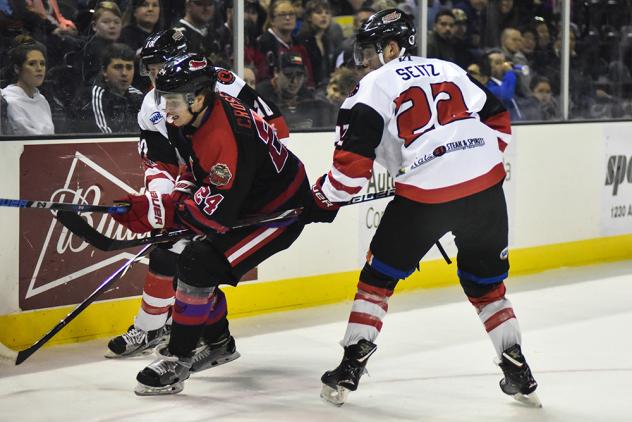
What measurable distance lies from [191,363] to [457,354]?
109 centimetres

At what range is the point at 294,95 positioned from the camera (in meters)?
5.39

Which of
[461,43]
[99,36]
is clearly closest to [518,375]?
[99,36]

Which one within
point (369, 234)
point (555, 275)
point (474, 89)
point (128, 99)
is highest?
→ point (474, 89)

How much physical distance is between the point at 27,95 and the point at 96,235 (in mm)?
1186

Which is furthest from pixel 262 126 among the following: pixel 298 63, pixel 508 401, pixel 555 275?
pixel 555 275

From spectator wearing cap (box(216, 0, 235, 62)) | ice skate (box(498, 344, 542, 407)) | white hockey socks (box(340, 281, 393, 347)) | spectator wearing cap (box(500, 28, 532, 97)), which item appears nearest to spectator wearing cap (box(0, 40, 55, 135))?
spectator wearing cap (box(216, 0, 235, 62))

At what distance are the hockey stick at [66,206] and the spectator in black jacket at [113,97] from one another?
1195 mm

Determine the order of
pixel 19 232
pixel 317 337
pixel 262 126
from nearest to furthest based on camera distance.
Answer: pixel 262 126 < pixel 19 232 < pixel 317 337

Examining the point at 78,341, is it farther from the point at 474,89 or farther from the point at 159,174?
the point at 474,89

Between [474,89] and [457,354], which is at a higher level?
[474,89]

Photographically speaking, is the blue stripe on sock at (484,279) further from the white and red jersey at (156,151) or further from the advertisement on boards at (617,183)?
the advertisement on boards at (617,183)

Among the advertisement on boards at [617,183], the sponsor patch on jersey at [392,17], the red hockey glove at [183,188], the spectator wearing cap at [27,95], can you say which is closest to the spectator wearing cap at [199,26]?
the spectator wearing cap at [27,95]

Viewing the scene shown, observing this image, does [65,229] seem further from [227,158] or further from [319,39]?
[319,39]

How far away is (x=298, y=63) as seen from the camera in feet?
17.9
